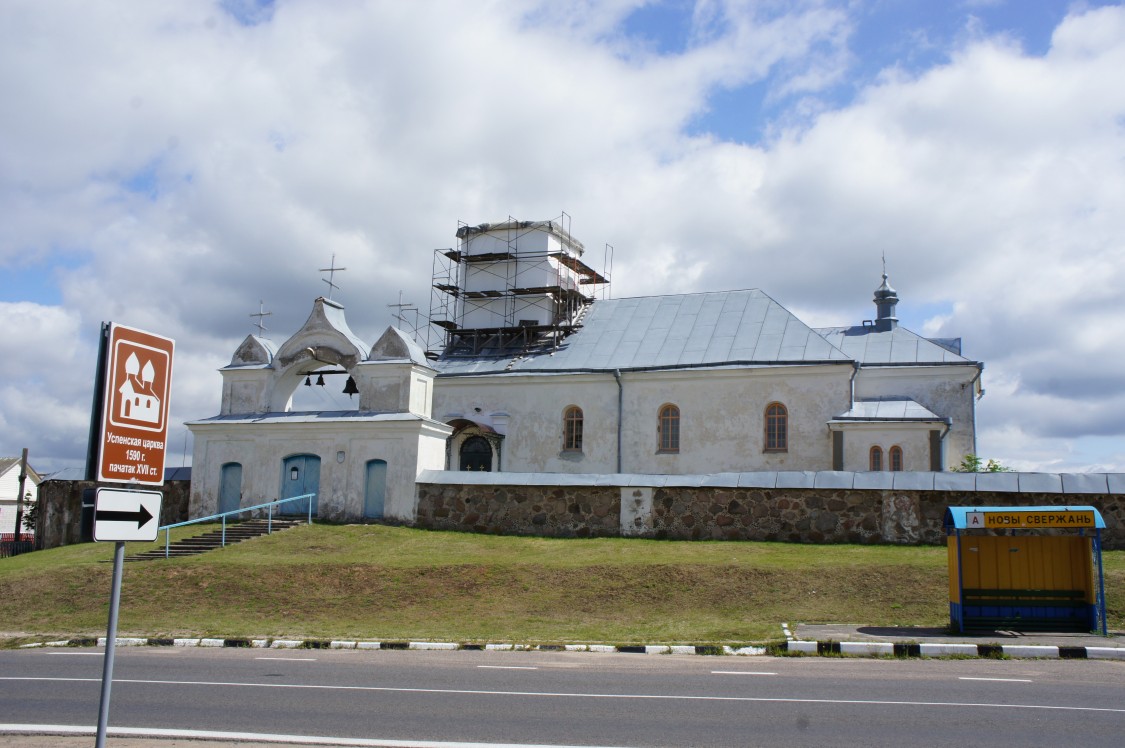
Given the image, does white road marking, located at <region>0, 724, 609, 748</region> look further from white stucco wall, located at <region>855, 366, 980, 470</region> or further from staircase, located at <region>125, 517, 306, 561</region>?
white stucco wall, located at <region>855, 366, 980, 470</region>

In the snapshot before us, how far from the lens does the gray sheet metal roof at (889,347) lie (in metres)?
32.1

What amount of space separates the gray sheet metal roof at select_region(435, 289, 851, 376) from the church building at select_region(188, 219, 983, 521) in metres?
0.07

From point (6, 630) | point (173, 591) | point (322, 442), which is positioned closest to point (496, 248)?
point (322, 442)

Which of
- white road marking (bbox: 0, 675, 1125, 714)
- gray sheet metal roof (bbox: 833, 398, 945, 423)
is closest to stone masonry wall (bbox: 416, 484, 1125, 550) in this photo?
gray sheet metal roof (bbox: 833, 398, 945, 423)

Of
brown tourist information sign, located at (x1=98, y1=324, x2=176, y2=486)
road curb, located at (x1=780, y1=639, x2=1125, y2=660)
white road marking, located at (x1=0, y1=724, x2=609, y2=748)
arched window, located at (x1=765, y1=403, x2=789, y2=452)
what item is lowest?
white road marking, located at (x1=0, y1=724, x2=609, y2=748)

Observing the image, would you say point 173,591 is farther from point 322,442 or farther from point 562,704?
point 562,704

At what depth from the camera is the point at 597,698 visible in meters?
9.97

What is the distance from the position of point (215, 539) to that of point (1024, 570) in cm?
1857

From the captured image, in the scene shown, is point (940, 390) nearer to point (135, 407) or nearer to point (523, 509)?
point (523, 509)

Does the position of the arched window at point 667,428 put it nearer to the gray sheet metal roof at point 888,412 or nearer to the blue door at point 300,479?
the gray sheet metal roof at point 888,412

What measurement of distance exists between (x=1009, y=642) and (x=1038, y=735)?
6221 millimetres

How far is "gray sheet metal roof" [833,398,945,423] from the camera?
28188mm

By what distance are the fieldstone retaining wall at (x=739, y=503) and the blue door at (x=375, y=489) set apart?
1150 millimetres

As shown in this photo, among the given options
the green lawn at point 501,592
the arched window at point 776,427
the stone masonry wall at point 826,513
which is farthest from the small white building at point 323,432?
the arched window at point 776,427
